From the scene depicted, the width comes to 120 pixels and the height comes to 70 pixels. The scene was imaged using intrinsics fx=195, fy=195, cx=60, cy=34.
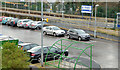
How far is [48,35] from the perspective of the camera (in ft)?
99.1

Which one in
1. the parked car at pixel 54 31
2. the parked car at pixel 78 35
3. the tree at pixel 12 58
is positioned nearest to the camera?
the tree at pixel 12 58

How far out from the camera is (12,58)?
9.33 m

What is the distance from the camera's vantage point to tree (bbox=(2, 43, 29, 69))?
889cm

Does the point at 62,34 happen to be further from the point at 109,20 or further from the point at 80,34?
the point at 109,20

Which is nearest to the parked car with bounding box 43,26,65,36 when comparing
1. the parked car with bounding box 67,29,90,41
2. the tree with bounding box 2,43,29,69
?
the parked car with bounding box 67,29,90,41

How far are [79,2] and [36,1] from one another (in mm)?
16712

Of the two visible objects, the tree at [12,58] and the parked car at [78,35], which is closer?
the tree at [12,58]

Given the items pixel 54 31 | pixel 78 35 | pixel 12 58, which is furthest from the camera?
pixel 54 31

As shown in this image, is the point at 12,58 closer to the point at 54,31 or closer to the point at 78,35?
the point at 78,35

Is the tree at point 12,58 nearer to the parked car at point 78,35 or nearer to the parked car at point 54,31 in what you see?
the parked car at point 78,35

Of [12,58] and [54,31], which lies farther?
[54,31]

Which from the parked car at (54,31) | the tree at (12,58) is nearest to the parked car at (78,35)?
the parked car at (54,31)

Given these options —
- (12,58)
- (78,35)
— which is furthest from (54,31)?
(12,58)

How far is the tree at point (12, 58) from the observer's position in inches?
350
